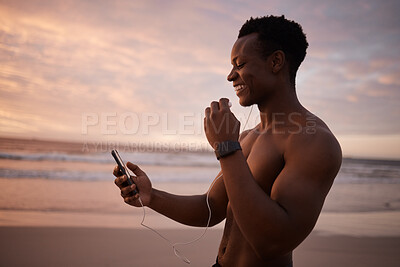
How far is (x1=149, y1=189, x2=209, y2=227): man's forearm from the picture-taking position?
1.85 meters

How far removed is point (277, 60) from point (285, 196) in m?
0.68

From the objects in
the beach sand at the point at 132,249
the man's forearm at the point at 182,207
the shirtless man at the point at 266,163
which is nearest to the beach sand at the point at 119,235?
the beach sand at the point at 132,249

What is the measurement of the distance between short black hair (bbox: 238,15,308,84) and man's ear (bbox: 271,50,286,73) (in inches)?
1.0

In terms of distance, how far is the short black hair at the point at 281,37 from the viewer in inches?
59.3

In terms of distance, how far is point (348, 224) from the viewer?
6.99 metres

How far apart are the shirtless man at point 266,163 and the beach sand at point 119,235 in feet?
10.3

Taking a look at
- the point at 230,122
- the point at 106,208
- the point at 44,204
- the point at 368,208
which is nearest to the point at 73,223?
the point at 106,208

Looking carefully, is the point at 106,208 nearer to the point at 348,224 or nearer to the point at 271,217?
the point at 348,224

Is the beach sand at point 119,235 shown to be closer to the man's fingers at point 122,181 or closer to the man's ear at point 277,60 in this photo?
the man's fingers at point 122,181

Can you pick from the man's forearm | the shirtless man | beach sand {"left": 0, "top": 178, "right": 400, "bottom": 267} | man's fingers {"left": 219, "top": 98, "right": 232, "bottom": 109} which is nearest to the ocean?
beach sand {"left": 0, "top": 178, "right": 400, "bottom": 267}

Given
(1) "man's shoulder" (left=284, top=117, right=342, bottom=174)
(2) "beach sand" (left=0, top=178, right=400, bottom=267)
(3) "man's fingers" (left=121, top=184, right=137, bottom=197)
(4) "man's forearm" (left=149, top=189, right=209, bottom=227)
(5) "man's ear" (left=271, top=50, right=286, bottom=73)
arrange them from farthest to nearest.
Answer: (2) "beach sand" (left=0, top=178, right=400, bottom=267), (4) "man's forearm" (left=149, top=189, right=209, bottom=227), (3) "man's fingers" (left=121, top=184, right=137, bottom=197), (5) "man's ear" (left=271, top=50, right=286, bottom=73), (1) "man's shoulder" (left=284, top=117, right=342, bottom=174)

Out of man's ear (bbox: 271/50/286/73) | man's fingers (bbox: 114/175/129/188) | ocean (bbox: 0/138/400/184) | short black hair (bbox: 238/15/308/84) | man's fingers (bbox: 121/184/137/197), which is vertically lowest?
ocean (bbox: 0/138/400/184)

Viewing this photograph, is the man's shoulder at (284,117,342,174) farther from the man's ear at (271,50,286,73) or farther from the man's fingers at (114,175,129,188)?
the man's fingers at (114,175,129,188)

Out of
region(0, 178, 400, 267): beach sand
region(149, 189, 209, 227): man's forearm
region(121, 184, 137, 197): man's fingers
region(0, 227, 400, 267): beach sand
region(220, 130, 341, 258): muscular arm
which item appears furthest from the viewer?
region(0, 178, 400, 267): beach sand
